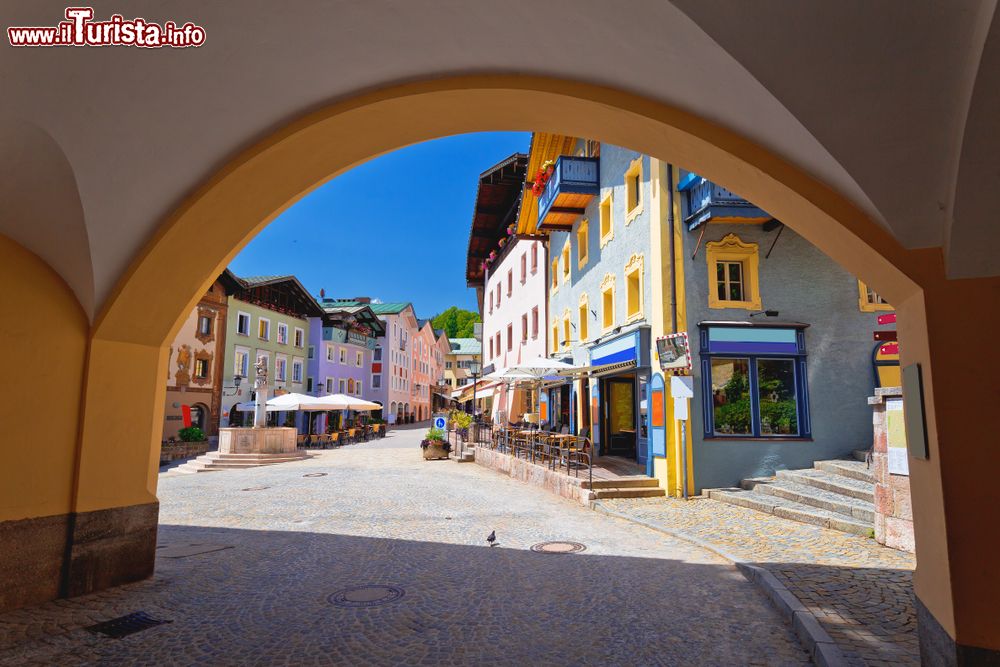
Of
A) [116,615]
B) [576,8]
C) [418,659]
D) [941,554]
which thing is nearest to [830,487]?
[941,554]

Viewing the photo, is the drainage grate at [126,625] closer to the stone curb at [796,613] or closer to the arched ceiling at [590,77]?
the arched ceiling at [590,77]

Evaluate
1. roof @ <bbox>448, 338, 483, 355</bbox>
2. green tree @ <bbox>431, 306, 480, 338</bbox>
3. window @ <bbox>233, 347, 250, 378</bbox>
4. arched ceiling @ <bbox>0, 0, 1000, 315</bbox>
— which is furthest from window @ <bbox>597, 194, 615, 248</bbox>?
green tree @ <bbox>431, 306, 480, 338</bbox>

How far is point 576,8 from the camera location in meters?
3.26

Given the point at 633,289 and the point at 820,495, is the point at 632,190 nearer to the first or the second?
the point at 633,289

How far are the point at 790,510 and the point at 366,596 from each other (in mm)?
6978

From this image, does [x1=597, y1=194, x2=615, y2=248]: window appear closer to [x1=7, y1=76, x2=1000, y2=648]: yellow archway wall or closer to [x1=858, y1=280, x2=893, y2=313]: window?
[x1=858, y1=280, x2=893, y2=313]: window

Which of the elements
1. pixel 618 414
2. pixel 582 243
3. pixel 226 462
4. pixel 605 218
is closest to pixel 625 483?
pixel 618 414

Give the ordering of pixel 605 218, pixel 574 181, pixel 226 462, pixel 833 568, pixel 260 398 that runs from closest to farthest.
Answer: pixel 833 568, pixel 605 218, pixel 574 181, pixel 226 462, pixel 260 398

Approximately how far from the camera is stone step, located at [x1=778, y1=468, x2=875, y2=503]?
908 cm

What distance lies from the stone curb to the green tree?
274 ft

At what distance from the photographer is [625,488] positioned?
466 inches

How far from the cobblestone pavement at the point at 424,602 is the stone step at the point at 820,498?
107 inches

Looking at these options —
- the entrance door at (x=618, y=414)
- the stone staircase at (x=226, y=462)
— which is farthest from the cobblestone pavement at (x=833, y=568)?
the stone staircase at (x=226, y=462)

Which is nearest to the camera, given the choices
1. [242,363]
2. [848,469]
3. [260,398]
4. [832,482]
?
[832,482]
